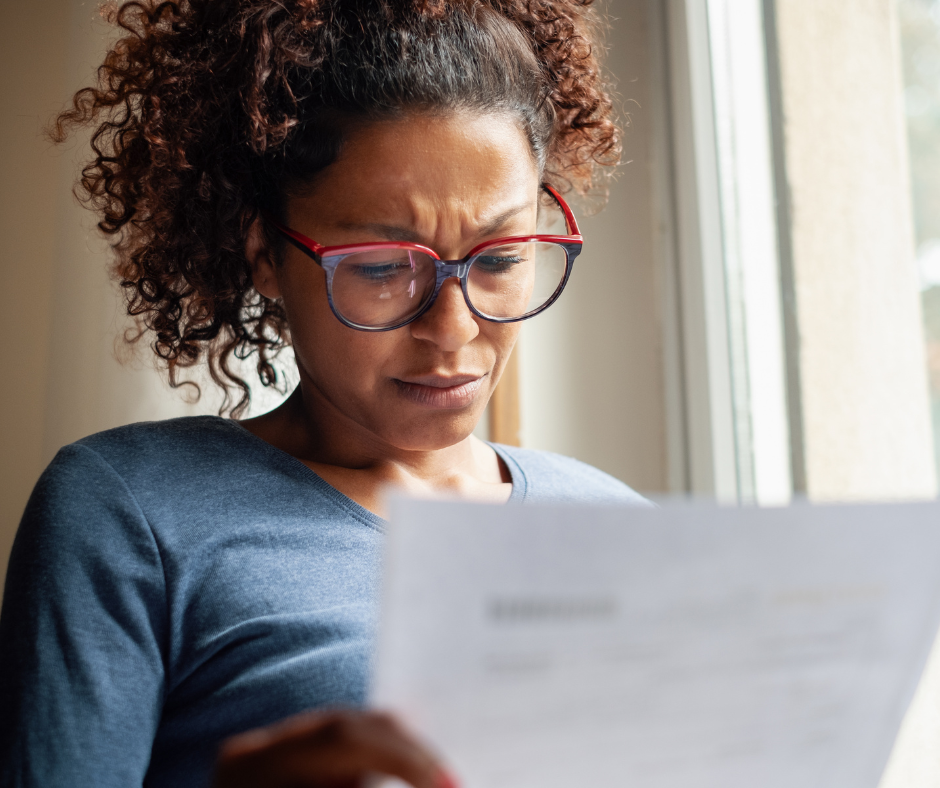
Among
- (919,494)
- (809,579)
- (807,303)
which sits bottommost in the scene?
(919,494)

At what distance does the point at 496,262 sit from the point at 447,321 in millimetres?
87

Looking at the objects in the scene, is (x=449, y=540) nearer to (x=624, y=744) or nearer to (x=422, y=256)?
(x=624, y=744)

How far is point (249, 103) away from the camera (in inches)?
32.2

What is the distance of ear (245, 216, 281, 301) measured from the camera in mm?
894

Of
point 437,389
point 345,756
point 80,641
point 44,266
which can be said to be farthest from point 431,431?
point 44,266

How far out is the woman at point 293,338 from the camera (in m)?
0.67

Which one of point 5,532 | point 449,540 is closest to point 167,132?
point 5,532

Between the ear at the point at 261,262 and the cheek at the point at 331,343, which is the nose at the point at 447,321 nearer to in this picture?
the cheek at the point at 331,343

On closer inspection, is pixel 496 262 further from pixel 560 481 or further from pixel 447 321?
pixel 560 481

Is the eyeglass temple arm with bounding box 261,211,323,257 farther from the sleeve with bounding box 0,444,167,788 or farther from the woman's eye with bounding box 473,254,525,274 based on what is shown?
the sleeve with bounding box 0,444,167,788

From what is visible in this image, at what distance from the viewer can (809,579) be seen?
44cm

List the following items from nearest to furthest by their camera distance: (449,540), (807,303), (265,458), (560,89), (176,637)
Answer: (449,540) → (176,637) → (265,458) → (560,89) → (807,303)

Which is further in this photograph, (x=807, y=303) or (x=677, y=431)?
(x=677, y=431)

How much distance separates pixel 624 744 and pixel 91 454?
57cm
